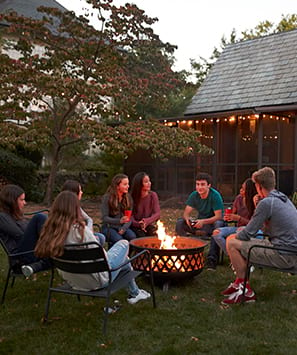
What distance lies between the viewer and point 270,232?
473 cm

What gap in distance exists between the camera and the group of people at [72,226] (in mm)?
3994

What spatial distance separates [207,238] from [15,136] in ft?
25.6

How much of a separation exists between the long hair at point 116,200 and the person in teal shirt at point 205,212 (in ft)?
3.06

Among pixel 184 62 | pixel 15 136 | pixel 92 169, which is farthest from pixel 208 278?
pixel 184 62

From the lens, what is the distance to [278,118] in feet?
46.6

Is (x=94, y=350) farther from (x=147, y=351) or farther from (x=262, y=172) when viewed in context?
(x=262, y=172)

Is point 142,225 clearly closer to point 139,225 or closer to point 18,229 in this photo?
point 139,225

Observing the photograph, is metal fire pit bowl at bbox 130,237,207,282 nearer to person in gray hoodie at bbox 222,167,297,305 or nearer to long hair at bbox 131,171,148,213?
person in gray hoodie at bbox 222,167,297,305

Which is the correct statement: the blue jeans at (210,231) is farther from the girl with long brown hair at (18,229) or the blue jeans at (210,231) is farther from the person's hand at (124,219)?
the girl with long brown hair at (18,229)

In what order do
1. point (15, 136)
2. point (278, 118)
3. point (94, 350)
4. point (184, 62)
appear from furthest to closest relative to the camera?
1. point (184, 62)
2. point (278, 118)
3. point (15, 136)
4. point (94, 350)

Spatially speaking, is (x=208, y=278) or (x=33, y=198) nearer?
(x=208, y=278)

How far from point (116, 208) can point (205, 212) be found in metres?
1.37

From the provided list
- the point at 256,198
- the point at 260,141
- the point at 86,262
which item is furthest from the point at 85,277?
the point at 260,141

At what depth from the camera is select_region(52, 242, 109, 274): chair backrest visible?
3811 millimetres
